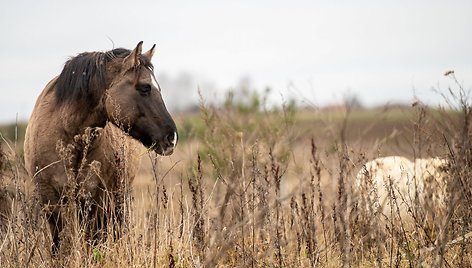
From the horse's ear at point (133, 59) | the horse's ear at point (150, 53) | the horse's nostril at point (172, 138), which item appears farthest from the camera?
the horse's ear at point (150, 53)

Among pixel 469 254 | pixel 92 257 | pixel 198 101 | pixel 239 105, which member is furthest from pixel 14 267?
pixel 239 105

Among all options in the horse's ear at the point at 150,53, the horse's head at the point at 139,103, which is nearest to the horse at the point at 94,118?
the horse's head at the point at 139,103

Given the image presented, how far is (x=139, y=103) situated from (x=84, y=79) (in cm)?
57

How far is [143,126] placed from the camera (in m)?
5.96

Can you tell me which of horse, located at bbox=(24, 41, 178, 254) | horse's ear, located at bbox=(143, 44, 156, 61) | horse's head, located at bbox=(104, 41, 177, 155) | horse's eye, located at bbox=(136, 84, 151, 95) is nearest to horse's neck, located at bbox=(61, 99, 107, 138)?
horse, located at bbox=(24, 41, 178, 254)

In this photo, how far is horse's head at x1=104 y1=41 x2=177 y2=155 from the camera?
590cm

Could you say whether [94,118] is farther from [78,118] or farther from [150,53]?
[150,53]

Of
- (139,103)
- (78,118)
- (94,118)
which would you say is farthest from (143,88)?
(78,118)

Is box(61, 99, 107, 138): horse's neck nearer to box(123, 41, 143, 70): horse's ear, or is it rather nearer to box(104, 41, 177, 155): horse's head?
box(104, 41, 177, 155): horse's head

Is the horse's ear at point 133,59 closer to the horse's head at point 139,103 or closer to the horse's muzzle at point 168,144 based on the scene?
the horse's head at point 139,103

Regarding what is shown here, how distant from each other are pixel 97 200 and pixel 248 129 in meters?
4.64

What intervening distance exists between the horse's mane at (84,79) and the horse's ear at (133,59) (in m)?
0.08

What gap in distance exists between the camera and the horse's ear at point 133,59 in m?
6.03

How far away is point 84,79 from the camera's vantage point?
19.8 feet
